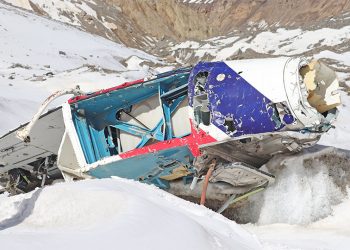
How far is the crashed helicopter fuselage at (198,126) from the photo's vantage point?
4902 mm

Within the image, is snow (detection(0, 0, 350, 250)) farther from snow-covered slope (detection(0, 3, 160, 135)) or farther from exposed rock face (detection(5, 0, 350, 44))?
exposed rock face (detection(5, 0, 350, 44))

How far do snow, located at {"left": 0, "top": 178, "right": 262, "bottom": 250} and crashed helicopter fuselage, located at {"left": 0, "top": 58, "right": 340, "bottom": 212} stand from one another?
1040 millimetres

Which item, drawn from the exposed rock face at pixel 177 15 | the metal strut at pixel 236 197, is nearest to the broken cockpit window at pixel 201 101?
the metal strut at pixel 236 197

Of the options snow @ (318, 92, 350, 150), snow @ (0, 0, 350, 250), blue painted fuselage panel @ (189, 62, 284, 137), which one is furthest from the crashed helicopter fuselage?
snow @ (318, 92, 350, 150)

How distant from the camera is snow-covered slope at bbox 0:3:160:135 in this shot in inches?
568

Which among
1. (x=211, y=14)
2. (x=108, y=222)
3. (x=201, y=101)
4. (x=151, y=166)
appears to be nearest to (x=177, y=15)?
(x=211, y=14)

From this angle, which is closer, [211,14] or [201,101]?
[201,101]

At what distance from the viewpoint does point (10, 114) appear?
12.5 meters

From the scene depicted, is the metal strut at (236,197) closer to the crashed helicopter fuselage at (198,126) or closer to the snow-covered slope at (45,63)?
the crashed helicopter fuselage at (198,126)

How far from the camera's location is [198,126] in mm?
5344

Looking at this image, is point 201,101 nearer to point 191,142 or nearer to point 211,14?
point 191,142

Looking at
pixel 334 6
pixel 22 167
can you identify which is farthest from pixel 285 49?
pixel 22 167

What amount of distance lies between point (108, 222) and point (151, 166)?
278 cm

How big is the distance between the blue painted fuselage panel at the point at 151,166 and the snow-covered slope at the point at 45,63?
18.9 ft
